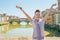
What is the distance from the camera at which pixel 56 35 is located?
368 centimetres

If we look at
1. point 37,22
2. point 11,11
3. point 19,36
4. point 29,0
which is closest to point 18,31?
point 19,36

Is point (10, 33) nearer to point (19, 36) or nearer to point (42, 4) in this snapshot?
point (19, 36)

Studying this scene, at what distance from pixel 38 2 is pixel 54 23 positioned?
633 millimetres

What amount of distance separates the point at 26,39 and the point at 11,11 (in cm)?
74

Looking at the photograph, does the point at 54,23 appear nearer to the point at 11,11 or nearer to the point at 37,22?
the point at 11,11

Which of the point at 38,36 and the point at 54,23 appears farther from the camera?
the point at 54,23

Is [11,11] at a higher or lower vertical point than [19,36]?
higher

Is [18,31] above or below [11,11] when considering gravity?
below

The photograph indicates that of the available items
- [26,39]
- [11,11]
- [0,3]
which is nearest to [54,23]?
[26,39]

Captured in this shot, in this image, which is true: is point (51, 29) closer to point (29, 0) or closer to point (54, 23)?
point (54, 23)

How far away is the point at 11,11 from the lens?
3.63m

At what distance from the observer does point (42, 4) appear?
11.7 feet

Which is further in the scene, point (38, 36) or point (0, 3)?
point (0, 3)

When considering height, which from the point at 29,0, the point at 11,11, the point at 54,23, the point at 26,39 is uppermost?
the point at 29,0
